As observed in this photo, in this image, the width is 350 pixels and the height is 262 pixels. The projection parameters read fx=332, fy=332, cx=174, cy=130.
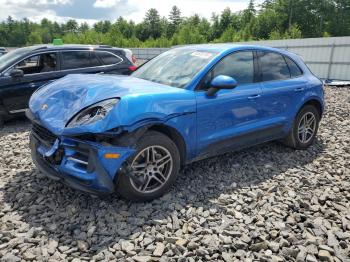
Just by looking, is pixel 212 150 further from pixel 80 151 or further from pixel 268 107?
pixel 80 151

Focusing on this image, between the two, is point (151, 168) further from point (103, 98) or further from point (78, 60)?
point (78, 60)

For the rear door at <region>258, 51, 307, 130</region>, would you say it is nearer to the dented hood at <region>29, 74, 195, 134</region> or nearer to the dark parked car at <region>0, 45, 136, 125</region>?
the dented hood at <region>29, 74, 195, 134</region>

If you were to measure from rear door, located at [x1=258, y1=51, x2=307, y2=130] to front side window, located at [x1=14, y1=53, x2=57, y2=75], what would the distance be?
469cm

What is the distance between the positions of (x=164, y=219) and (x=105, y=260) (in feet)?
2.54

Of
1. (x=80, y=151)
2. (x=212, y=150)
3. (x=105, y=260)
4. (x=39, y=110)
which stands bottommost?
(x=105, y=260)

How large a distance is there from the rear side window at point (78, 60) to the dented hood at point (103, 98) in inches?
142

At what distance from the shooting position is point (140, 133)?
3352mm

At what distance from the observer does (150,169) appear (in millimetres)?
3564

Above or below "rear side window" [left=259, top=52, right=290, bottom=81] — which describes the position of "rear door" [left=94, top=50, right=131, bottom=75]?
below

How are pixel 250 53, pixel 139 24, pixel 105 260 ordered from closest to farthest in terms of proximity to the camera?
pixel 105 260 < pixel 250 53 < pixel 139 24

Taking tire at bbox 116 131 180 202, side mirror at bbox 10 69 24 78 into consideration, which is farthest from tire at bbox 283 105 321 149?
side mirror at bbox 10 69 24 78

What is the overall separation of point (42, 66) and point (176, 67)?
423 cm

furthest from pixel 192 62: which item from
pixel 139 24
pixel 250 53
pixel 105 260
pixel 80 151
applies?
pixel 139 24

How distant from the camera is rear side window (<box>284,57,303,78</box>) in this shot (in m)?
5.21
